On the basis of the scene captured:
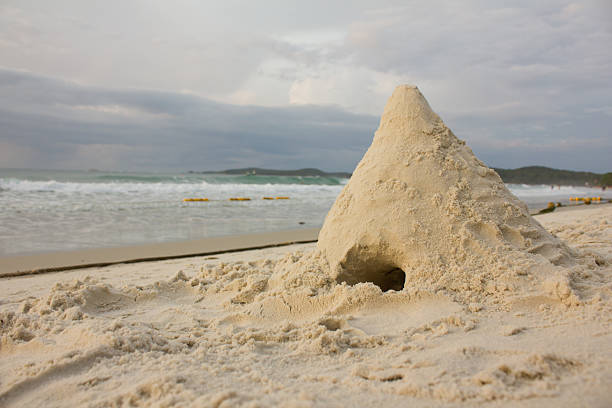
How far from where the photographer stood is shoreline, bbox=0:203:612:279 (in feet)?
17.5

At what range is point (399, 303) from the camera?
2789 millimetres

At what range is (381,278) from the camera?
3543 mm

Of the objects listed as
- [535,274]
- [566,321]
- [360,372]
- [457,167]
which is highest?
[457,167]

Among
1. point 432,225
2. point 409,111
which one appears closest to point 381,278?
point 432,225

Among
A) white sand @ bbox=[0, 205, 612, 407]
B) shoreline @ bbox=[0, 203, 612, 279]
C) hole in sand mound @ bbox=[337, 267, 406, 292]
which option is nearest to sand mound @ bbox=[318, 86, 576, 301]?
hole in sand mound @ bbox=[337, 267, 406, 292]

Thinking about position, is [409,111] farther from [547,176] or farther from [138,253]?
[547,176]

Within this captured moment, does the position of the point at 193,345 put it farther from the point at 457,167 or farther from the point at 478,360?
the point at 457,167

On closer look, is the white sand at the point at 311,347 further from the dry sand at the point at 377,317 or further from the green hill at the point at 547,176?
the green hill at the point at 547,176

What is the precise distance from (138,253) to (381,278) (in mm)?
4384

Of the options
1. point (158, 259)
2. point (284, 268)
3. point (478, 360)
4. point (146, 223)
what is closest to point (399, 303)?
point (478, 360)

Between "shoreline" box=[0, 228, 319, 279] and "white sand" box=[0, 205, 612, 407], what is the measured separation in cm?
197

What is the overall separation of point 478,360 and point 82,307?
9.70 ft

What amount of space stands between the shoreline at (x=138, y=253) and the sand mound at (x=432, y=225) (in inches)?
144

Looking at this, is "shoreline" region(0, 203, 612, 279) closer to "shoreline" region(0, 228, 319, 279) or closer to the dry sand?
"shoreline" region(0, 228, 319, 279)
